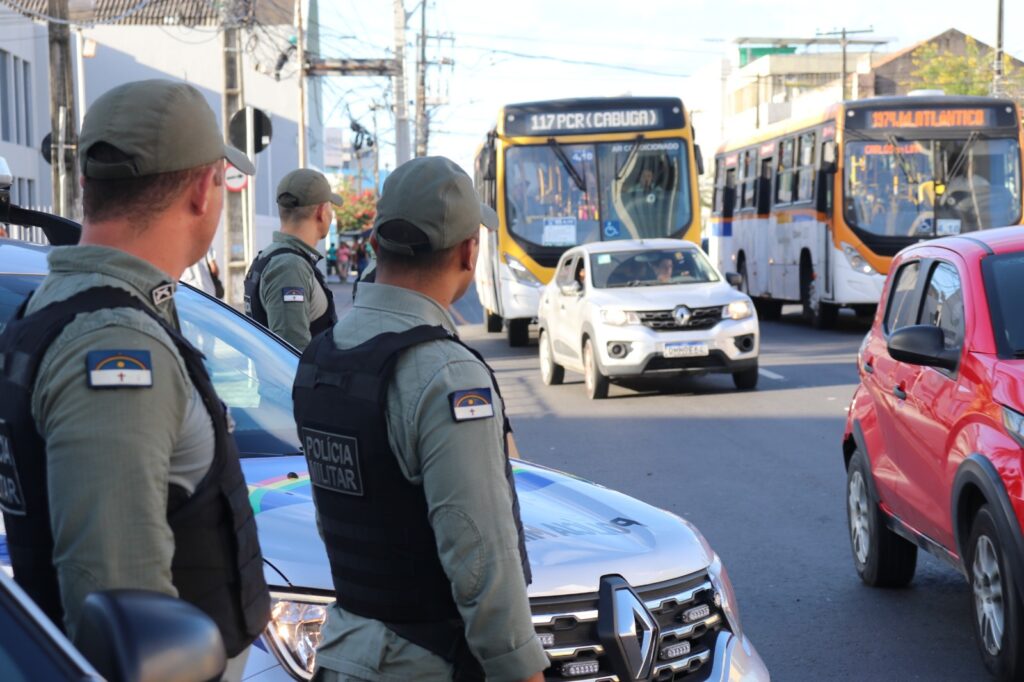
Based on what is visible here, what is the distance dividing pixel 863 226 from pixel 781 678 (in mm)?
18780

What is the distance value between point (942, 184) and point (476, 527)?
21894 mm

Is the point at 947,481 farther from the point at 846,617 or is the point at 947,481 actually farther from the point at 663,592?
the point at 663,592

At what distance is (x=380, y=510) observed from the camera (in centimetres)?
285

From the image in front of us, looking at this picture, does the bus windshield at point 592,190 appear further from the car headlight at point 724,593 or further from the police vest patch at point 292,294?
the car headlight at point 724,593

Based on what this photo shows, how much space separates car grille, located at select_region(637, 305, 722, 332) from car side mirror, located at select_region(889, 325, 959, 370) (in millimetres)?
9475

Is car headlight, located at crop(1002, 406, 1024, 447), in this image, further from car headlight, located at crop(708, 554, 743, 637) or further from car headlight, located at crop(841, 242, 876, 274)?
car headlight, located at crop(841, 242, 876, 274)

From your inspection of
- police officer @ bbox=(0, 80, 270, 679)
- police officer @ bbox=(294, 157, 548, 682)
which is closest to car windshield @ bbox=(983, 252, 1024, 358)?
police officer @ bbox=(294, 157, 548, 682)

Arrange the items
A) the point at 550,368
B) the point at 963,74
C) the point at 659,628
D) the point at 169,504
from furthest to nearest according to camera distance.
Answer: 1. the point at 963,74
2. the point at 550,368
3. the point at 659,628
4. the point at 169,504

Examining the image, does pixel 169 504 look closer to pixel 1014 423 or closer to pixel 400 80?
pixel 1014 423

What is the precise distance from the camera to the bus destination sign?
73.6ft

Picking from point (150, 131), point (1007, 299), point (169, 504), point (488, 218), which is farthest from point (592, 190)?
point (169, 504)

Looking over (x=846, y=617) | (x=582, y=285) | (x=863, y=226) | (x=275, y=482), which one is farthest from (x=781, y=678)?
(x=863, y=226)

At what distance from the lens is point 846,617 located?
266 inches

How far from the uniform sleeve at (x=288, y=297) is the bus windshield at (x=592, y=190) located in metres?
15.9
